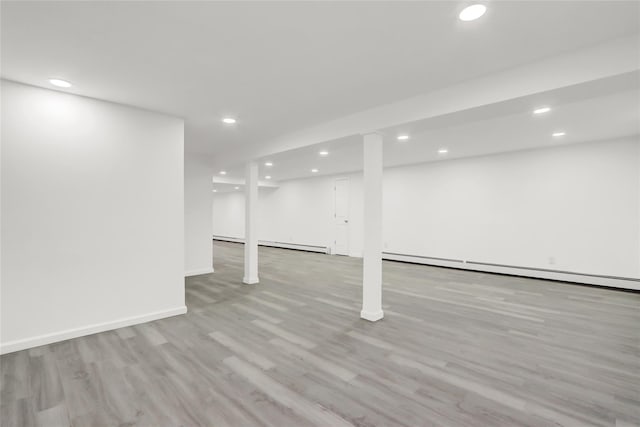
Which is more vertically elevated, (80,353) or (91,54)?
(91,54)

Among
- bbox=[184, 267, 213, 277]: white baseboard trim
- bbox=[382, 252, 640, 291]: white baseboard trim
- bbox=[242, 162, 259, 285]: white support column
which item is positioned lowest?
bbox=[184, 267, 213, 277]: white baseboard trim

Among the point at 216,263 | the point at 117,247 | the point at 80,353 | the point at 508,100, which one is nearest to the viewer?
the point at 508,100

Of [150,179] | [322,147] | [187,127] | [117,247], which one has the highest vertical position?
[187,127]

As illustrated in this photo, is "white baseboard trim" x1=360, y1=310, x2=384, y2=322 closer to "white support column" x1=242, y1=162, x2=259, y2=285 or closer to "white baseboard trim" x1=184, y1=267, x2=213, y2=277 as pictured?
"white support column" x1=242, y1=162, x2=259, y2=285

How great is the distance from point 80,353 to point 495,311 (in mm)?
4931

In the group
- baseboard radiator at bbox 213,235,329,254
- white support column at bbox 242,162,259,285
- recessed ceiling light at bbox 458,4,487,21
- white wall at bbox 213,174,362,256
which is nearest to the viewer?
→ recessed ceiling light at bbox 458,4,487,21

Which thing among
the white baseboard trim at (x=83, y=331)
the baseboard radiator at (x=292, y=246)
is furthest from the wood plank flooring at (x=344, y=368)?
the baseboard radiator at (x=292, y=246)

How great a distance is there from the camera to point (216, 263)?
795 centimetres

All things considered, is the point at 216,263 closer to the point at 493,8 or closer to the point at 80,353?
the point at 80,353

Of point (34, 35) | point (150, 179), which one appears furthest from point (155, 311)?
point (34, 35)

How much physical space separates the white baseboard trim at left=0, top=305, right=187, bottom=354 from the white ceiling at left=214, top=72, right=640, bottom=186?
299cm

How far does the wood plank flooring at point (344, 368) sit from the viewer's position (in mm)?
1942

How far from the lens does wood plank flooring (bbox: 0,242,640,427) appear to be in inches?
76.5

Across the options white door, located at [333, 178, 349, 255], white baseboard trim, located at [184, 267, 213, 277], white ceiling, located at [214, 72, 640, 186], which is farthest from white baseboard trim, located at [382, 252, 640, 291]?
white baseboard trim, located at [184, 267, 213, 277]
